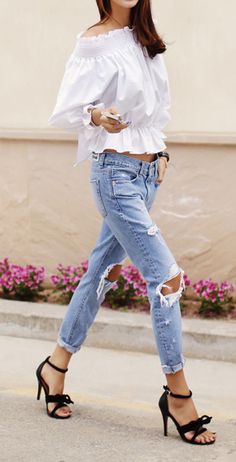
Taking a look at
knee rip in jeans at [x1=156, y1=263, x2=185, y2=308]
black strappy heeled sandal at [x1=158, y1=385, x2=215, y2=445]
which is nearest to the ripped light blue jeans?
knee rip in jeans at [x1=156, y1=263, x2=185, y2=308]

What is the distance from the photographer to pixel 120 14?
14.3 feet

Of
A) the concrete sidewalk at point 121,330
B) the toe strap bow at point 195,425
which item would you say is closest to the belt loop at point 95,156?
the toe strap bow at point 195,425

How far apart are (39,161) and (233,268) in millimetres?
1428

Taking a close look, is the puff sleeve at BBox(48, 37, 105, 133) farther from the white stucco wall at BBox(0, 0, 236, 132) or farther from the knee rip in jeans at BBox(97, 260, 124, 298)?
the white stucco wall at BBox(0, 0, 236, 132)

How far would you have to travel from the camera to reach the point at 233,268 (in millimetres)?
6664

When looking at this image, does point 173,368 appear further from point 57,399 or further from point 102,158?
point 102,158

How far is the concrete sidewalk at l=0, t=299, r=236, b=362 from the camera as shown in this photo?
18.9 ft

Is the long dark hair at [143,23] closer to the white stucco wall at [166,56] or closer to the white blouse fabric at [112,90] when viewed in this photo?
the white blouse fabric at [112,90]

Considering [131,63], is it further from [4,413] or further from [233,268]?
[233,268]

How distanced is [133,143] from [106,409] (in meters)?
1.26

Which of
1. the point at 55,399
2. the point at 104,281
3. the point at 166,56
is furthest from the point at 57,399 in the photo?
the point at 166,56

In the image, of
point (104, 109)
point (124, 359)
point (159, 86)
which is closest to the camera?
point (104, 109)

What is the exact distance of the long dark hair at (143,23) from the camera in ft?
14.2

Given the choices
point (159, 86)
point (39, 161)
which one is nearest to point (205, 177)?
point (39, 161)
